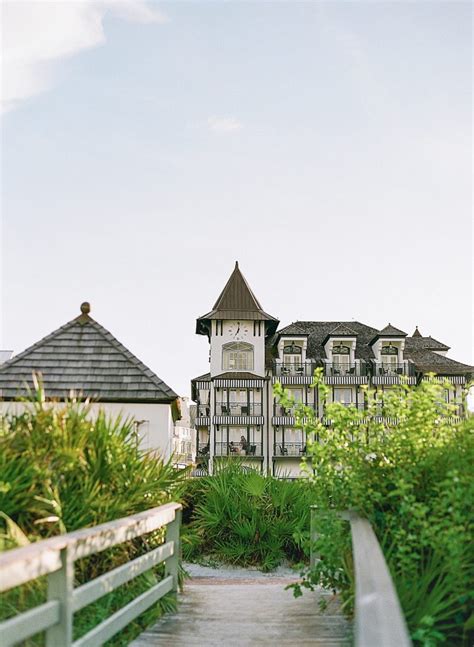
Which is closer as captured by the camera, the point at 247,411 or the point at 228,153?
the point at 228,153

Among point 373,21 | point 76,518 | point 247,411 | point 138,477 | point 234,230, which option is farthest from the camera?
point 247,411

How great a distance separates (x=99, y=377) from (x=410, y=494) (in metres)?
9.40

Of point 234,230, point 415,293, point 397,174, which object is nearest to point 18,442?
point 397,174

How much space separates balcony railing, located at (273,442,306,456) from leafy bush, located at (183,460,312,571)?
129ft

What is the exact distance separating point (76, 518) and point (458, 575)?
3001mm

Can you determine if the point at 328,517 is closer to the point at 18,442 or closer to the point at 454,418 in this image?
the point at 454,418

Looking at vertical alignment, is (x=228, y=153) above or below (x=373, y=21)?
below

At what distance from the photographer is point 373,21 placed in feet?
40.6

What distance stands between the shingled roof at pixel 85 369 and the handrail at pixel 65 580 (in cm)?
800

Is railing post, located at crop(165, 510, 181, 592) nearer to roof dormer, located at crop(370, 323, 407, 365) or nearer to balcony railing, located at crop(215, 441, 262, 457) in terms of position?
balcony railing, located at crop(215, 441, 262, 457)

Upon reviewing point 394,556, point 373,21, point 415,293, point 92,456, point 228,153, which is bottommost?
point 394,556

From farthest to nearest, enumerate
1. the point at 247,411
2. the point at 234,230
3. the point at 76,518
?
the point at 247,411
the point at 234,230
the point at 76,518

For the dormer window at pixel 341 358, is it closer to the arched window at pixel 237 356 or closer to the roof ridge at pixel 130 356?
the arched window at pixel 237 356

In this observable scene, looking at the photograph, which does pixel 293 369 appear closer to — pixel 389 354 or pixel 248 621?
pixel 389 354
